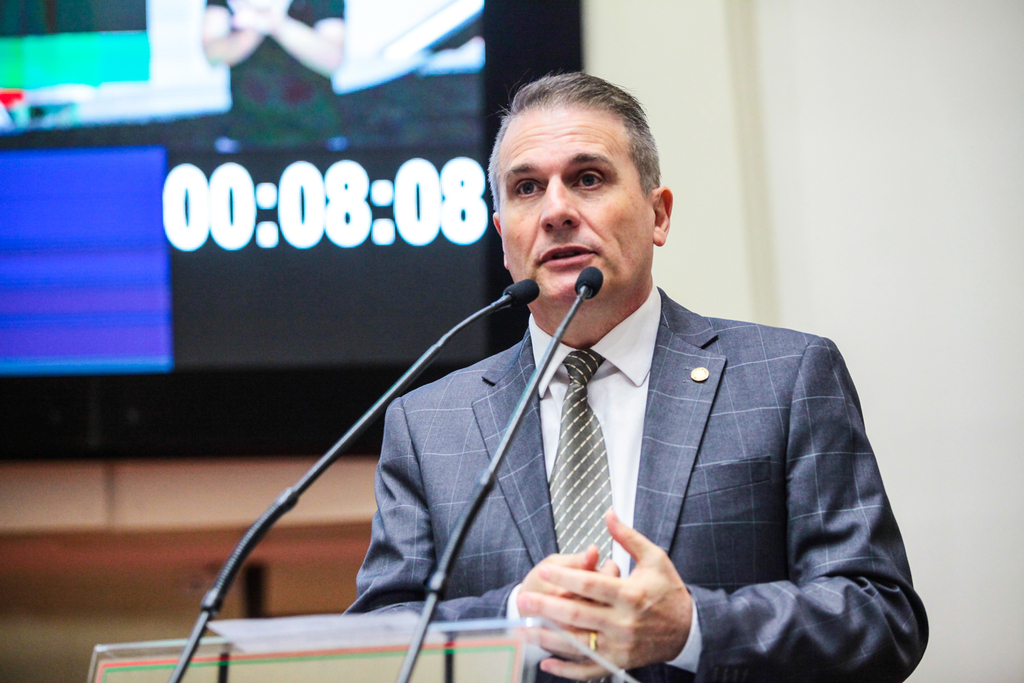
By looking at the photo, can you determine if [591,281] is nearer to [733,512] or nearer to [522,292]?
[522,292]

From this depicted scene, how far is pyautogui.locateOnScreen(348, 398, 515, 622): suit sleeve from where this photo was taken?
136cm

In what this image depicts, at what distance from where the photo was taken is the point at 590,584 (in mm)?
991

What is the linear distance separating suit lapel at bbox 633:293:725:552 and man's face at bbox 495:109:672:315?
0.10 meters

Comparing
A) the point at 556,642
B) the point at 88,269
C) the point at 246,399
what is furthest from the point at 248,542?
the point at 88,269

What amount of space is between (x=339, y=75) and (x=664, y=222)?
1.21 meters

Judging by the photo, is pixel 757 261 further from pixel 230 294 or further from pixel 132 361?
pixel 132 361

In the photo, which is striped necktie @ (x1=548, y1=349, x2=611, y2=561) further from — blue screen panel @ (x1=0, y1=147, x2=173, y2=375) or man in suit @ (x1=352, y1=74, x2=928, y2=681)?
blue screen panel @ (x1=0, y1=147, x2=173, y2=375)

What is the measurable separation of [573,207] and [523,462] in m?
0.40

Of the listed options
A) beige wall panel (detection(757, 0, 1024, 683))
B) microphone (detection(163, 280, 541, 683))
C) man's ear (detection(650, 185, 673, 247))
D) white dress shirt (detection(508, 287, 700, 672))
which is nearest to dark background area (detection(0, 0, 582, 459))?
beige wall panel (detection(757, 0, 1024, 683))

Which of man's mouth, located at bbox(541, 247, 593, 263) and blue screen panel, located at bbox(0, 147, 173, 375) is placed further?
blue screen panel, located at bbox(0, 147, 173, 375)

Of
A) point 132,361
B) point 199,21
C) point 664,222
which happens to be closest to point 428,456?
point 664,222

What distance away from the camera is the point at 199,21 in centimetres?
248

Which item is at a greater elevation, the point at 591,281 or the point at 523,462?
the point at 591,281

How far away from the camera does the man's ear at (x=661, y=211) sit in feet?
5.22
